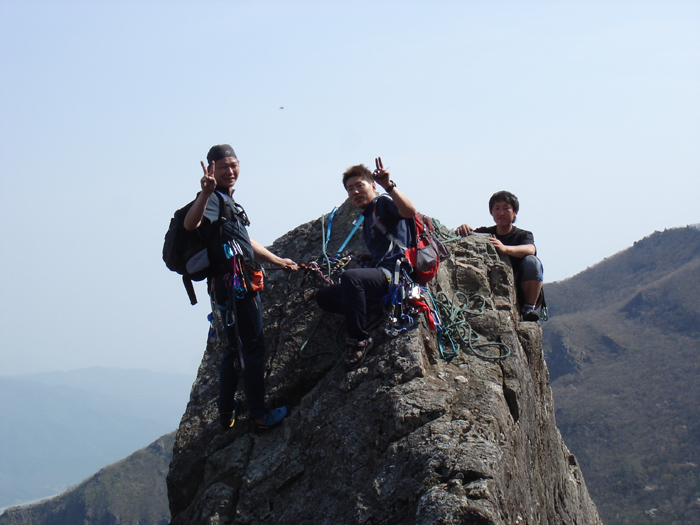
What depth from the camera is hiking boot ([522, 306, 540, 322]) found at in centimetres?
870

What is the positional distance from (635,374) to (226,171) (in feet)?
227

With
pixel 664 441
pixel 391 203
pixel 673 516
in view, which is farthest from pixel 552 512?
pixel 664 441

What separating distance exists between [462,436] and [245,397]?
277cm

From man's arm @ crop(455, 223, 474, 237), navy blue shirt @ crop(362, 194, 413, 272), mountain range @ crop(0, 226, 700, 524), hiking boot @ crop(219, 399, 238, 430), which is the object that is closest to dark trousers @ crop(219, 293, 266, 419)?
hiking boot @ crop(219, 399, 238, 430)

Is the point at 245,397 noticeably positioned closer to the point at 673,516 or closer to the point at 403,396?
the point at 403,396

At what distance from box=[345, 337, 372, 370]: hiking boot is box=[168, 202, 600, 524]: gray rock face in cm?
11

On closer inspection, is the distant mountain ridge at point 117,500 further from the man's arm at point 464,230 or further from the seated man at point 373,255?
the seated man at point 373,255

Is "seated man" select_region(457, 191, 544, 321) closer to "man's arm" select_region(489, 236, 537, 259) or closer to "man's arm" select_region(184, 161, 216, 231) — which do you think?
"man's arm" select_region(489, 236, 537, 259)

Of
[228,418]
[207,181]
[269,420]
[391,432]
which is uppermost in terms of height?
[207,181]

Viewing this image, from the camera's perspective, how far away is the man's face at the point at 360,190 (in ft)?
22.6

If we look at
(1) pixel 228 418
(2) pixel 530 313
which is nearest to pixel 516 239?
(2) pixel 530 313

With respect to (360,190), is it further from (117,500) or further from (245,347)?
(117,500)

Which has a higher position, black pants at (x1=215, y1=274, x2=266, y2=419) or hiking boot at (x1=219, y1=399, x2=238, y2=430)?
black pants at (x1=215, y1=274, x2=266, y2=419)

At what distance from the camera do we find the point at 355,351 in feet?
21.9
